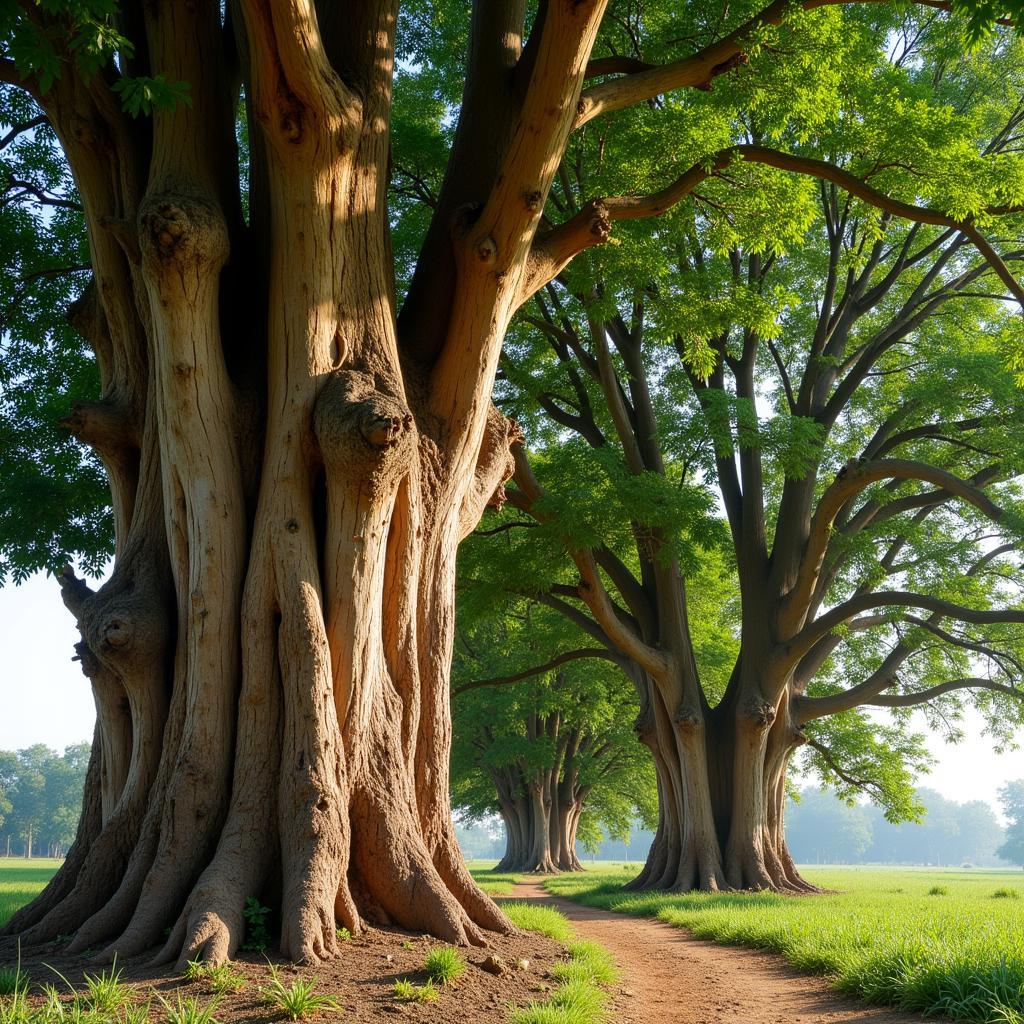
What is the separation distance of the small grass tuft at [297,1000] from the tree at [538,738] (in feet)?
63.7

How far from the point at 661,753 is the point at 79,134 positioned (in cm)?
1321

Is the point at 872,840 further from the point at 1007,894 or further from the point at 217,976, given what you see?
the point at 217,976

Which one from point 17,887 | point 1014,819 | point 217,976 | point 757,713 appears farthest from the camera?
point 1014,819

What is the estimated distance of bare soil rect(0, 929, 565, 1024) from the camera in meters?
4.23

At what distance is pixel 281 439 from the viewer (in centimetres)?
647

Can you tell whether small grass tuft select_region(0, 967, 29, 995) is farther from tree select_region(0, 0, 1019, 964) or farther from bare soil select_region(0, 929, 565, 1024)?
tree select_region(0, 0, 1019, 964)

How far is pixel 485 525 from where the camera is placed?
55.3 ft

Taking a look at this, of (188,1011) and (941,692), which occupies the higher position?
(941,692)

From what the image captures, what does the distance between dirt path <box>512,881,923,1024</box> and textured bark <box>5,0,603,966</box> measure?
1.21 m

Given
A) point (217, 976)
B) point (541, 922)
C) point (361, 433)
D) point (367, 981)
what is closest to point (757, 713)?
point (541, 922)

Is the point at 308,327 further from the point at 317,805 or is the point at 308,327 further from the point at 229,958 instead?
the point at 229,958

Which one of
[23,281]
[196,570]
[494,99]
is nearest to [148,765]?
[196,570]

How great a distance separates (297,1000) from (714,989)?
3452mm

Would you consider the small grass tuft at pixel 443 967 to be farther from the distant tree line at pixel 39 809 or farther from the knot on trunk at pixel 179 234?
the distant tree line at pixel 39 809
